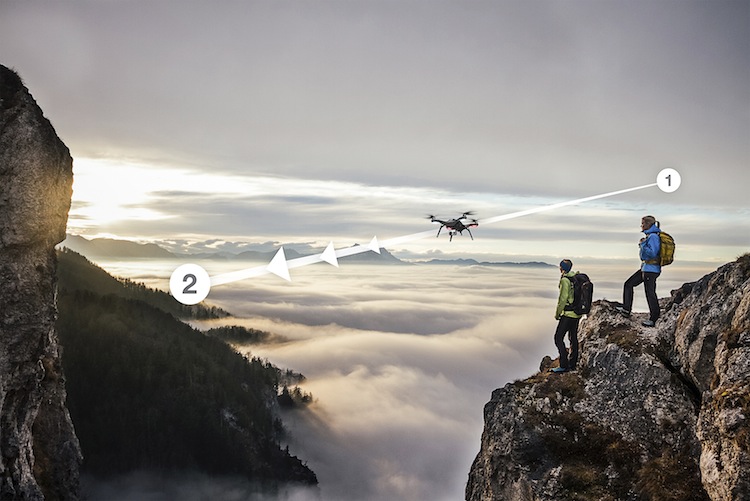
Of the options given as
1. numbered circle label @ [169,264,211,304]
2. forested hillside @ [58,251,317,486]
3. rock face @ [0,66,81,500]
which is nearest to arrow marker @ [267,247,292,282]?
numbered circle label @ [169,264,211,304]

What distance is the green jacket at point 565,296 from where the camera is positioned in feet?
84.4

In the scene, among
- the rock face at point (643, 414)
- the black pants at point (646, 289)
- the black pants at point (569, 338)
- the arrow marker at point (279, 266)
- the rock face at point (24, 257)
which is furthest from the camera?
the rock face at point (24, 257)

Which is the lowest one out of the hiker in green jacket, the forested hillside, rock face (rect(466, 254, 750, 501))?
the forested hillside

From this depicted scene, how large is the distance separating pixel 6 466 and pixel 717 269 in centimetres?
4219

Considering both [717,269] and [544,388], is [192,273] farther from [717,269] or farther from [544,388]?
[717,269]

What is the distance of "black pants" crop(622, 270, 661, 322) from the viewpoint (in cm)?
2545

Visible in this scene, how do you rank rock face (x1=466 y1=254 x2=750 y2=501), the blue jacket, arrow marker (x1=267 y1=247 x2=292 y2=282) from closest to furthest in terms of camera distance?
rock face (x1=466 y1=254 x2=750 y2=501)
the blue jacket
arrow marker (x1=267 y1=247 x2=292 y2=282)

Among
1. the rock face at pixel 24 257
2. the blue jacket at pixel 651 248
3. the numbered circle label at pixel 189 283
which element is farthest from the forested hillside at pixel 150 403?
the blue jacket at pixel 651 248

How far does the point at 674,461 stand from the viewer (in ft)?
71.5

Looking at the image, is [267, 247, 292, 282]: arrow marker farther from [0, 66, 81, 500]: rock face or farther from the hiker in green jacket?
[0, 66, 81, 500]: rock face

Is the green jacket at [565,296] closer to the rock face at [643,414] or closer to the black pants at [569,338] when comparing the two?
the black pants at [569,338]

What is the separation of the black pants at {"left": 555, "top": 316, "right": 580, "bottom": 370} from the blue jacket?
4.40 m

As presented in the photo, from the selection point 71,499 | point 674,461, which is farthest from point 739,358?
point 71,499

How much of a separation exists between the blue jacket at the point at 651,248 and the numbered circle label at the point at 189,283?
22052mm
